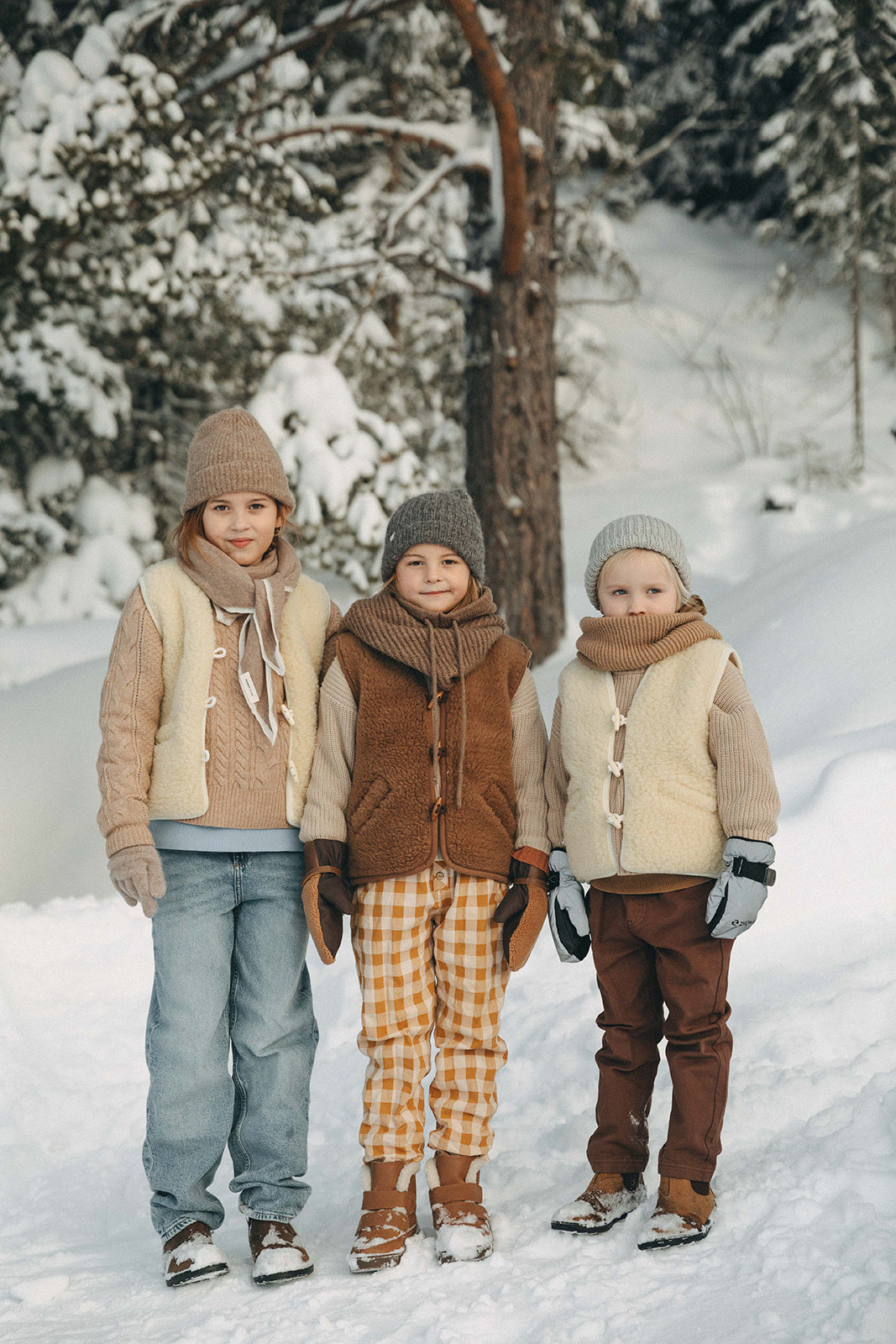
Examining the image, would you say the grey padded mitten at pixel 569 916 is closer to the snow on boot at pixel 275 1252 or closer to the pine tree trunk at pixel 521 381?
the snow on boot at pixel 275 1252

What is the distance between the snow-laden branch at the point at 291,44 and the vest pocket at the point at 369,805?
468 centimetres

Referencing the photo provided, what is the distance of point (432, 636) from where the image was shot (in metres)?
2.66

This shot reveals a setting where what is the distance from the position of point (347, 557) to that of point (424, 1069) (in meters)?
4.92

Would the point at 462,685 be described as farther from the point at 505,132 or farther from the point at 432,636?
the point at 505,132

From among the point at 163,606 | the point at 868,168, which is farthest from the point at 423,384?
the point at 163,606

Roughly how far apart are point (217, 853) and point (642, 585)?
117cm

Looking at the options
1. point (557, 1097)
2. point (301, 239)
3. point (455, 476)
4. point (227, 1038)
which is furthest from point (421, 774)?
point (455, 476)

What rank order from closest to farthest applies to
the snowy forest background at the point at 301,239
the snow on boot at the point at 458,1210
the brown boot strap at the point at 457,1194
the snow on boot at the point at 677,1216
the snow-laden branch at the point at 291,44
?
the snow on boot at the point at 677,1216
the snow on boot at the point at 458,1210
the brown boot strap at the point at 457,1194
the snow-laden branch at the point at 291,44
the snowy forest background at the point at 301,239

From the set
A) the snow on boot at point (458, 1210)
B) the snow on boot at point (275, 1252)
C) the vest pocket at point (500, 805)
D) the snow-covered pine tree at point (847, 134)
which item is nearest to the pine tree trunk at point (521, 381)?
the vest pocket at point (500, 805)

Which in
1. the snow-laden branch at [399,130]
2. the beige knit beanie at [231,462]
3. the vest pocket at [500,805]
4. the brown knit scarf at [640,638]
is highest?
the snow-laden branch at [399,130]

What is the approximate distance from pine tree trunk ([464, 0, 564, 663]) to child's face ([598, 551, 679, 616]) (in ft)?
12.2

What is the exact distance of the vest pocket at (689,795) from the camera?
2490mm

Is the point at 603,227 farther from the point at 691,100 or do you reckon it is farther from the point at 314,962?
the point at 314,962

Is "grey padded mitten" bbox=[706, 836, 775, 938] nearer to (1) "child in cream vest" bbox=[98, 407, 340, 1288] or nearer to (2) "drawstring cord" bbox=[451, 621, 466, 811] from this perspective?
(2) "drawstring cord" bbox=[451, 621, 466, 811]
